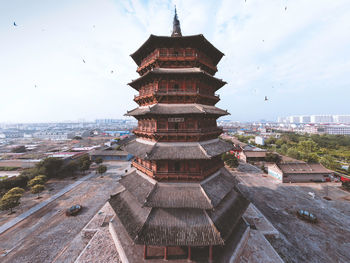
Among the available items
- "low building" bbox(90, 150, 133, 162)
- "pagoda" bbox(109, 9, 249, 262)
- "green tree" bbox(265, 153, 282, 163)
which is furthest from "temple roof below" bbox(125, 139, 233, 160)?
"green tree" bbox(265, 153, 282, 163)

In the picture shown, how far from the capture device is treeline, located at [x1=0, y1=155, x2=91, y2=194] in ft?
97.3

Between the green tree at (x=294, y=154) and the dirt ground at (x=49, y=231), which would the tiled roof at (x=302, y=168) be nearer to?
the green tree at (x=294, y=154)

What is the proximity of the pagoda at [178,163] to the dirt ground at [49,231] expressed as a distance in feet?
30.6

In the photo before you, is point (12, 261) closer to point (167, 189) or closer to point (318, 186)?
point (167, 189)

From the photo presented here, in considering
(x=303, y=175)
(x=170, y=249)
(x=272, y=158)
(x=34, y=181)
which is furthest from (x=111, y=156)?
(x=303, y=175)

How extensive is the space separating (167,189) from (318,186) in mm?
42680

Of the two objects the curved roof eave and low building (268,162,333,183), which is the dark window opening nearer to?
the curved roof eave

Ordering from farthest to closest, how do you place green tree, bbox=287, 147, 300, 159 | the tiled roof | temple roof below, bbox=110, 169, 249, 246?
1. green tree, bbox=287, 147, 300, 159
2. the tiled roof
3. temple roof below, bbox=110, 169, 249, 246

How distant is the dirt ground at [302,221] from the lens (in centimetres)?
1593

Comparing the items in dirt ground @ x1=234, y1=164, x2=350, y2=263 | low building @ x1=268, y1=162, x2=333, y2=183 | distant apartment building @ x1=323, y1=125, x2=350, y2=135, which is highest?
distant apartment building @ x1=323, y1=125, x2=350, y2=135

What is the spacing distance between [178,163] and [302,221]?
948 inches

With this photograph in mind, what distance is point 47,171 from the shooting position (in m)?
36.9

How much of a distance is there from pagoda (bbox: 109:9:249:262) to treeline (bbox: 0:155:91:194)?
104 ft

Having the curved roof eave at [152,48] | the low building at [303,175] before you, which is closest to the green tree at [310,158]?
the low building at [303,175]
